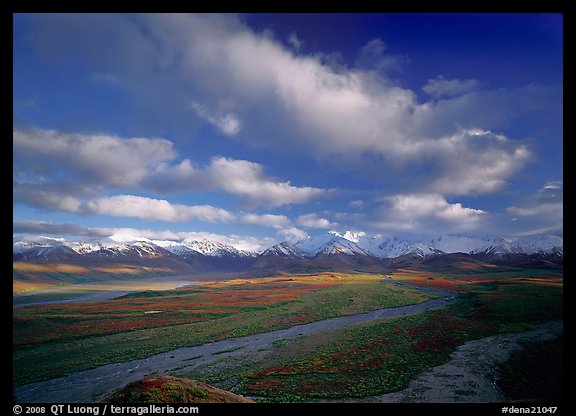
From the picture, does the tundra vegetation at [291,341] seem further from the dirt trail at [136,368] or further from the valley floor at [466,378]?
the dirt trail at [136,368]

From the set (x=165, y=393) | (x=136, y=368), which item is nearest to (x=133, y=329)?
(x=136, y=368)

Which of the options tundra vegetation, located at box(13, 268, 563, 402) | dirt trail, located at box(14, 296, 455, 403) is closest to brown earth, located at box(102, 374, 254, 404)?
tundra vegetation, located at box(13, 268, 563, 402)

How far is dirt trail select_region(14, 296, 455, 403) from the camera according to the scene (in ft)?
66.9

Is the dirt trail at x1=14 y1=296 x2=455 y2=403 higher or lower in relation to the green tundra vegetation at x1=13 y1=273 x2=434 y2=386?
higher

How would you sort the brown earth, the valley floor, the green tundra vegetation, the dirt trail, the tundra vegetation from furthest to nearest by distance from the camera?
the green tundra vegetation
the tundra vegetation
the dirt trail
the valley floor
the brown earth

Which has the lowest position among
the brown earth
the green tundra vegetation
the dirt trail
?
the green tundra vegetation

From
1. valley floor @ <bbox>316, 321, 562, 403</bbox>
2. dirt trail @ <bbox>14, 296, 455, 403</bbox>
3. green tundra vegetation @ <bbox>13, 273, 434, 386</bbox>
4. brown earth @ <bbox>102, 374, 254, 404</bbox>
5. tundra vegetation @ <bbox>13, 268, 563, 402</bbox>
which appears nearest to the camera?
brown earth @ <bbox>102, 374, 254, 404</bbox>

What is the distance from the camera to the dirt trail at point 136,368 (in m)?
20.4

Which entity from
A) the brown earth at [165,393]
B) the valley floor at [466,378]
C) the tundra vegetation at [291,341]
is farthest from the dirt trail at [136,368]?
the valley floor at [466,378]

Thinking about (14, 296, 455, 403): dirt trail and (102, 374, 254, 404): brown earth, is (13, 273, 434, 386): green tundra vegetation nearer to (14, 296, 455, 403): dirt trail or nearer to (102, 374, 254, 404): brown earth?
(14, 296, 455, 403): dirt trail

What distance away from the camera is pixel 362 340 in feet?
100

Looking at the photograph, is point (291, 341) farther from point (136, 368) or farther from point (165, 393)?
point (165, 393)
